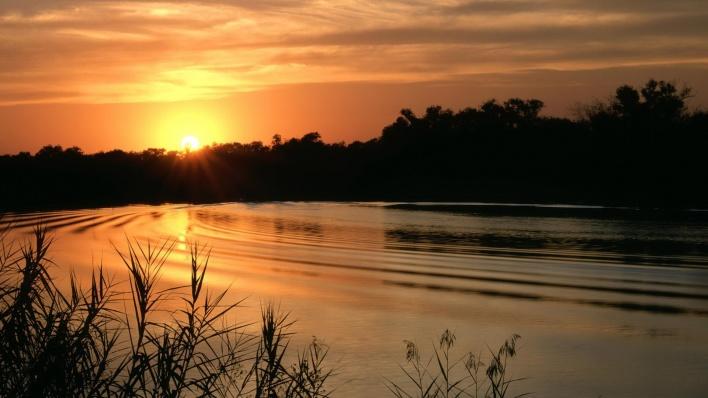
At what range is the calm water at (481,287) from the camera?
11.2 meters

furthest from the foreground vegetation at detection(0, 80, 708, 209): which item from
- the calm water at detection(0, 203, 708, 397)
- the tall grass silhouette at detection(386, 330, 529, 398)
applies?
the tall grass silhouette at detection(386, 330, 529, 398)

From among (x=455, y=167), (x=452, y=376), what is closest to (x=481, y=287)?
(x=452, y=376)

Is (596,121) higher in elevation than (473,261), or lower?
higher

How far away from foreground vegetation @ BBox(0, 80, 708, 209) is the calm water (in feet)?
94.5

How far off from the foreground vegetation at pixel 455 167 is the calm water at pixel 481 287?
Result: 28.8 m

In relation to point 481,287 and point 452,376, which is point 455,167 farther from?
point 452,376

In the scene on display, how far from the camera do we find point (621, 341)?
1288 cm

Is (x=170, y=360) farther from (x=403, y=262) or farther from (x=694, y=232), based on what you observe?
(x=694, y=232)

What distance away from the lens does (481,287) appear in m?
18.3

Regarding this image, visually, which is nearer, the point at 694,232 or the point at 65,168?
the point at 694,232

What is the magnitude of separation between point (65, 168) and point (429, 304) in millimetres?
85042

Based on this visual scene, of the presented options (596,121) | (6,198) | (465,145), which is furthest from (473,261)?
(465,145)

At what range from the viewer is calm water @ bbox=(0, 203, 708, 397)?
11227 mm

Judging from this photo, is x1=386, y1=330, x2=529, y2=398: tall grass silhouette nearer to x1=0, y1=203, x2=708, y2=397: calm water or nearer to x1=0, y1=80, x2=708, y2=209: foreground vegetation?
x1=0, y1=203, x2=708, y2=397: calm water
